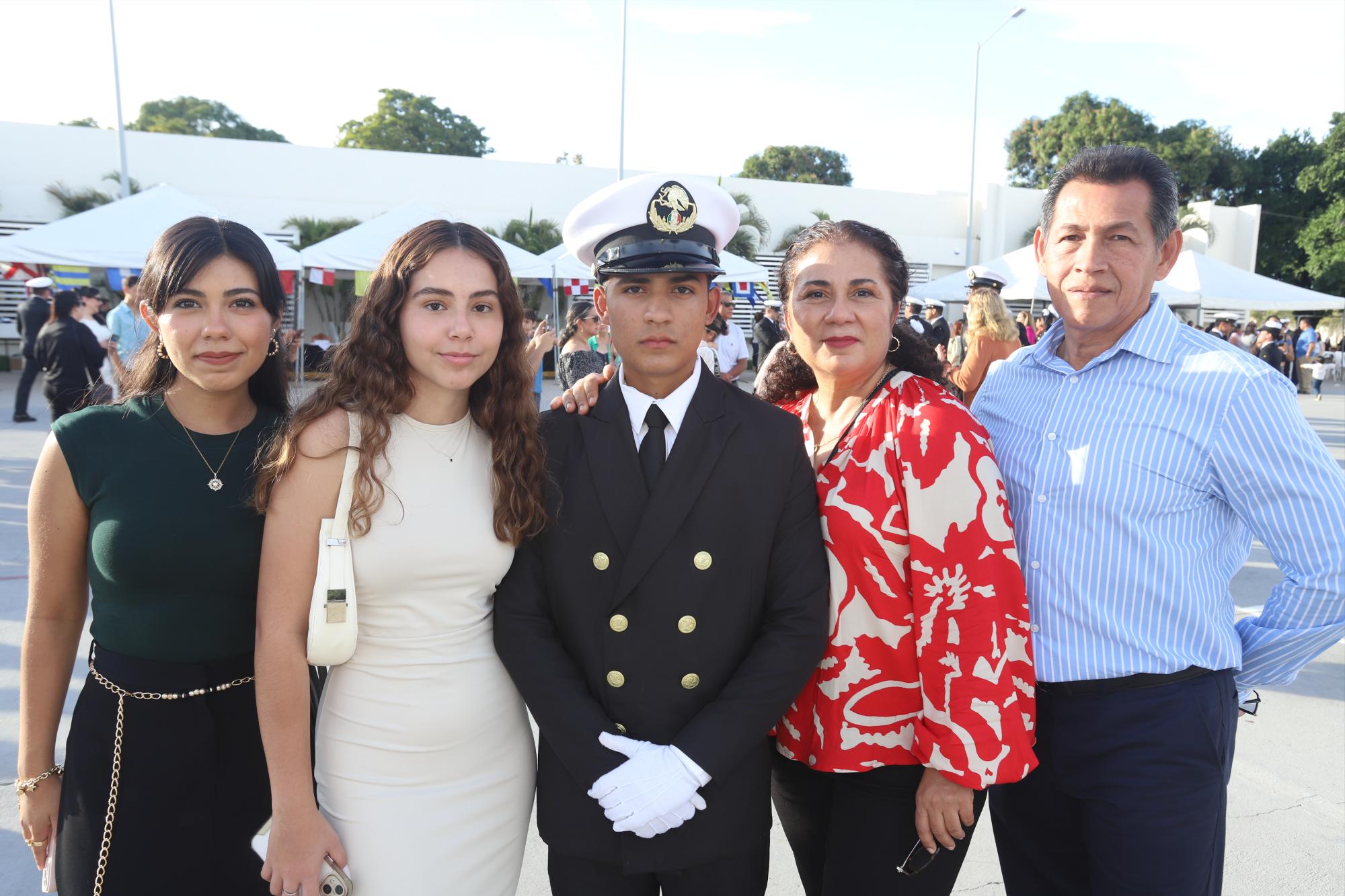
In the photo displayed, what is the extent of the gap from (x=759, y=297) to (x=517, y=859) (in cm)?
1821

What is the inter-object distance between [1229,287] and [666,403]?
18527 millimetres

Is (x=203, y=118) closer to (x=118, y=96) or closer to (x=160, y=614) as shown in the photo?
(x=118, y=96)

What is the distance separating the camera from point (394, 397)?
5.99ft

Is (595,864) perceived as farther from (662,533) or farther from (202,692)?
(202,692)

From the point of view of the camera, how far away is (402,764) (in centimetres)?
181

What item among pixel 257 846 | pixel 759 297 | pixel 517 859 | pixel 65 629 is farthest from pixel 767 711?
pixel 759 297

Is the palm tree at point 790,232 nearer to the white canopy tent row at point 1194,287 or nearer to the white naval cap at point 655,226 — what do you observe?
the white canopy tent row at point 1194,287

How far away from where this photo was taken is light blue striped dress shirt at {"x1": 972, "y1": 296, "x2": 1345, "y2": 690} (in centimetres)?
178

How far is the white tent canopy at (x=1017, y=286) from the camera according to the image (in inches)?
535

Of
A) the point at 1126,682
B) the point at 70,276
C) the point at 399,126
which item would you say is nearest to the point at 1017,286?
the point at 1126,682

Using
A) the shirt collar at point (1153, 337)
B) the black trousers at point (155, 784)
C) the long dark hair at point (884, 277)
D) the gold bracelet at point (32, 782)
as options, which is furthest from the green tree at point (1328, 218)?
the gold bracelet at point (32, 782)

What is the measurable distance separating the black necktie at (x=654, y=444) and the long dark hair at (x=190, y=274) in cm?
99

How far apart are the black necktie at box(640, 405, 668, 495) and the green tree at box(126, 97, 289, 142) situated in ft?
159

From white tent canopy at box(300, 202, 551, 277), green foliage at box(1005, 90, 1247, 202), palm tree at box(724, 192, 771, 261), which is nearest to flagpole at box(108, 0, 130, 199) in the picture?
white tent canopy at box(300, 202, 551, 277)
